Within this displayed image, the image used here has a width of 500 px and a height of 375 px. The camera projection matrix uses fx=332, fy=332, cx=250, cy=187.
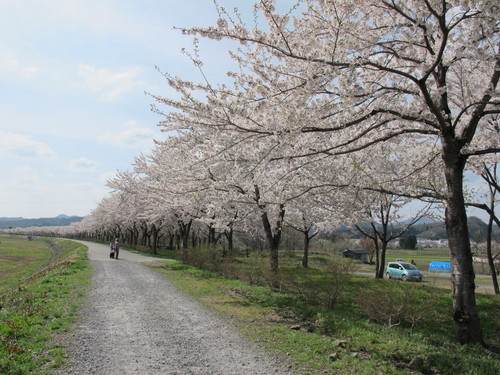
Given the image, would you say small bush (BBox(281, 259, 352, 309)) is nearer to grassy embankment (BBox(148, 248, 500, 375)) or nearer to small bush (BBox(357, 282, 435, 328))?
grassy embankment (BBox(148, 248, 500, 375))

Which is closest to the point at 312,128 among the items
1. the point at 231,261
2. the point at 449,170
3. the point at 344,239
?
the point at 449,170

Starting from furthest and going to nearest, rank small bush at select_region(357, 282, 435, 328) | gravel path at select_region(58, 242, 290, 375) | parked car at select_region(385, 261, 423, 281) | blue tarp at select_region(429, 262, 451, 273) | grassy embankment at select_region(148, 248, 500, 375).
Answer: blue tarp at select_region(429, 262, 451, 273)
parked car at select_region(385, 261, 423, 281)
small bush at select_region(357, 282, 435, 328)
grassy embankment at select_region(148, 248, 500, 375)
gravel path at select_region(58, 242, 290, 375)

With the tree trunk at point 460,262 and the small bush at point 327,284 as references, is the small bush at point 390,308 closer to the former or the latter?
the tree trunk at point 460,262

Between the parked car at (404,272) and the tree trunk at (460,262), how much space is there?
69.2ft

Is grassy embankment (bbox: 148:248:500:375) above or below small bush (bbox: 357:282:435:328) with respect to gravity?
below

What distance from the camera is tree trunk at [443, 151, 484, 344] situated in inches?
243

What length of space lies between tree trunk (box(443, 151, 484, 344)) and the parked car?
69.2ft

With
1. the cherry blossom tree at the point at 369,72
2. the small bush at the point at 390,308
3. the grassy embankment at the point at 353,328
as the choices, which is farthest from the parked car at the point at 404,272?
the cherry blossom tree at the point at 369,72

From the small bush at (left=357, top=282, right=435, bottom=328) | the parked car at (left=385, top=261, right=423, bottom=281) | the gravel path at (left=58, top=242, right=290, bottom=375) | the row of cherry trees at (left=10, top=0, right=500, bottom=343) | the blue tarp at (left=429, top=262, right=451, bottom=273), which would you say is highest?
the row of cherry trees at (left=10, top=0, right=500, bottom=343)

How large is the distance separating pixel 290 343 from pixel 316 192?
156 inches

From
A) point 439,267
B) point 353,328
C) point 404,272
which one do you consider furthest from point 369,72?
point 439,267

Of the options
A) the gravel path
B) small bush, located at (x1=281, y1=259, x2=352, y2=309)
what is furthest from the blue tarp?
the gravel path

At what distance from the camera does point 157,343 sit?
5926 mm

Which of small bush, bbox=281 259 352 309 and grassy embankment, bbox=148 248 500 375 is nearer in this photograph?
grassy embankment, bbox=148 248 500 375
